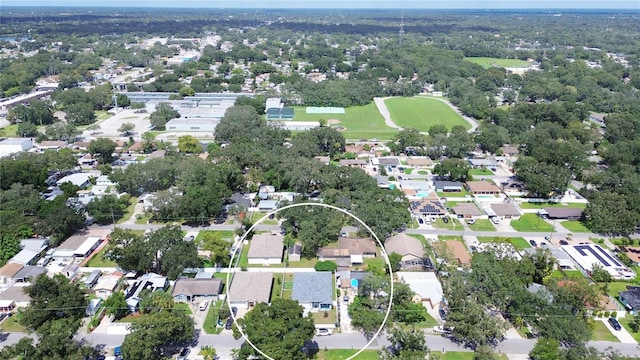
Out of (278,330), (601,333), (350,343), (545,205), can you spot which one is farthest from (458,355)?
(545,205)

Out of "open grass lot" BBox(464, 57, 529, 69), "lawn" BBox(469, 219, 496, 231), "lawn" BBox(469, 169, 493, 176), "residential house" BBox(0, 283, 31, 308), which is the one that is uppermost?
"open grass lot" BBox(464, 57, 529, 69)

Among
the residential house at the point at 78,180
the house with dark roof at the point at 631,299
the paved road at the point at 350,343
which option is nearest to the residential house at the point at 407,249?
the paved road at the point at 350,343

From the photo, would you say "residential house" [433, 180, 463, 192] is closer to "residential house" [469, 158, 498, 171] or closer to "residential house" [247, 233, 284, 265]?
"residential house" [469, 158, 498, 171]

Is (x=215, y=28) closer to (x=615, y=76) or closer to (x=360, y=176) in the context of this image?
(x=615, y=76)

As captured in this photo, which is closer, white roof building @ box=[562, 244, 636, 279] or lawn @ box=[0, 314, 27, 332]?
lawn @ box=[0, 314, 27, 332]

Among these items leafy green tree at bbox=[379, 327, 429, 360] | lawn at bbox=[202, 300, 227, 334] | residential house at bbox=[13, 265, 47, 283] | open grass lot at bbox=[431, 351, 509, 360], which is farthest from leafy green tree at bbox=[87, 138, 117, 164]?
open grass lot at bbox=[431, 351, 509, 360]
